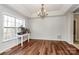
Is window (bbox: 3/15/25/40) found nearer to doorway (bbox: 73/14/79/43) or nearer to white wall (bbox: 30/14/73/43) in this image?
white wall (bbox: 30/14/73/43)

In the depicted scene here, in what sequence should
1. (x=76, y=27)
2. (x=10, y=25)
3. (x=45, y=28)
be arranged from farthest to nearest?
(x=76, y=27), (x=45, y=28), (x=10, y=25)

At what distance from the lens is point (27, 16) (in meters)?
3.84

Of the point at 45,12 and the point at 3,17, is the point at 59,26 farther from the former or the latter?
the point at 3,17

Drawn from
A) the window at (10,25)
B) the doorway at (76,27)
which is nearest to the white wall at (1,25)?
the window at (10,25)

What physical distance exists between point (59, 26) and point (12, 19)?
7.23 feet

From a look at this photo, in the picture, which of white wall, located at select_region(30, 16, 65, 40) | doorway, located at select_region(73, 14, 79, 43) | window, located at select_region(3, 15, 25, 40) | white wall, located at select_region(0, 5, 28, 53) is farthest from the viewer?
doorway, located at select_region(73, 14, 79, 43)

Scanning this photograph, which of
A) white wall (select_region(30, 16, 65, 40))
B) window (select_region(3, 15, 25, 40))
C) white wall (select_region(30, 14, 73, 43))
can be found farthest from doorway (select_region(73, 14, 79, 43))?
window (select_region(3, 15, 25, 40))

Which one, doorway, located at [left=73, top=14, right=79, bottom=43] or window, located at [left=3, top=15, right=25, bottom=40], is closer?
window, located at [left=3, top=15, right=25, bottom=40]

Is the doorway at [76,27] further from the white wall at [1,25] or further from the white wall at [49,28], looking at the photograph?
the white wall at [1,25]

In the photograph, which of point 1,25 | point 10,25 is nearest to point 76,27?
point 10,25

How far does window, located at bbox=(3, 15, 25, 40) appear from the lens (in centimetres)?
332

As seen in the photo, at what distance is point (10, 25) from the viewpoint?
359 cm

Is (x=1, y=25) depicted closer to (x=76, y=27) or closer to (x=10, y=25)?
(x=10, y=25)
